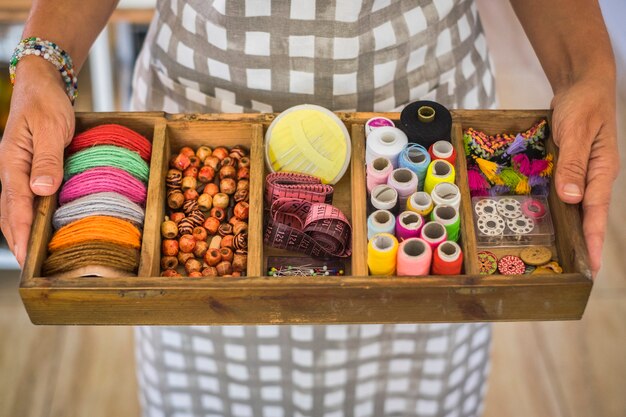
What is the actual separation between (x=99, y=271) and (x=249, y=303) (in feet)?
0.79

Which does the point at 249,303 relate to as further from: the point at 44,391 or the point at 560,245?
the point at 44,391

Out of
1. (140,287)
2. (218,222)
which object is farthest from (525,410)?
(140,287)

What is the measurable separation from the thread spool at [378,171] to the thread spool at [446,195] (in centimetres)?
8

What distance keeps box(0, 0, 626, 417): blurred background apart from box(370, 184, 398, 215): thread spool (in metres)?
1.26

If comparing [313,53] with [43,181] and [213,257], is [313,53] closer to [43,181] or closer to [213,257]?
[213,257]

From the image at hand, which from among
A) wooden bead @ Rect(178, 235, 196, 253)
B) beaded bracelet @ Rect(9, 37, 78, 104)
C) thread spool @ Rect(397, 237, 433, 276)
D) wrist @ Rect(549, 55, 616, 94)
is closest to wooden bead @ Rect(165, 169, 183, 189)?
wooden bead @ Rect(178, 235, 196, 253)

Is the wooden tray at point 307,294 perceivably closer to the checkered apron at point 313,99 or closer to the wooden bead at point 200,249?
the wooden bead at point 200,249

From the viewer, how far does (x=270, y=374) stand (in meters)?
1.61

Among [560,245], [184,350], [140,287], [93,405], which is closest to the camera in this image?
[140,287]


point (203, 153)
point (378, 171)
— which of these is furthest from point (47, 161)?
point (378, 171)

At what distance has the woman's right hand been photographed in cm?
122

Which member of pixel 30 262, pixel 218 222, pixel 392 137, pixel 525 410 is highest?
pixel 392 137

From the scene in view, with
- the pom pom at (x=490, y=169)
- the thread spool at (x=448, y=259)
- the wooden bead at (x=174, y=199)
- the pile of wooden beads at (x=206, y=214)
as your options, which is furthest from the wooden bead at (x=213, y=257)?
the pom pom at (x=490, y=169)

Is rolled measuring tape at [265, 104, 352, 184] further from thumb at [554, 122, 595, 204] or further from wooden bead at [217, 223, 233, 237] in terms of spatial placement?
thumb at [554, 122, 595, 204]
